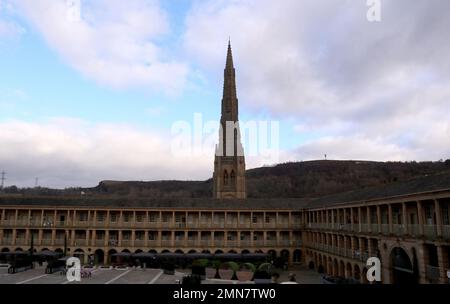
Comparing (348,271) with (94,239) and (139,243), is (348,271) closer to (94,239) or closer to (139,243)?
(139,243)

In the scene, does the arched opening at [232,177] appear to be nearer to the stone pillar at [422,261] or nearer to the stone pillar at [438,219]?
the stone pillar at [422,261]

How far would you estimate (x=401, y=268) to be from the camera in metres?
28.9

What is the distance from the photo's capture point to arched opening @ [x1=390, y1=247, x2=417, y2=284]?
27.8 meters

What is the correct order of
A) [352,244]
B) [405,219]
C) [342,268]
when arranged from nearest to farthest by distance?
[405,219] → [352,244] → [342,268]

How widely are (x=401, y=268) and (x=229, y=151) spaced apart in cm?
5786

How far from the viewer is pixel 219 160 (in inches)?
3275

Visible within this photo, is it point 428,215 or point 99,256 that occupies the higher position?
point 428,215

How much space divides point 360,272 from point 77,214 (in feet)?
131

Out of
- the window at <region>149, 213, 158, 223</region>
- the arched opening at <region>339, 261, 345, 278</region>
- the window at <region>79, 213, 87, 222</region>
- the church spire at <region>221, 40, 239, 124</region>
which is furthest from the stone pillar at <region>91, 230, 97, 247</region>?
the church spire at <region>221, 40, 239, 124</region>

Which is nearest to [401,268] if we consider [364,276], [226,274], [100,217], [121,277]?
[364,276]

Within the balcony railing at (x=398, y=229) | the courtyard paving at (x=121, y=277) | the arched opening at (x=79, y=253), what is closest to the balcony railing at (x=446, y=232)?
the balcony railing at (x=398, y=229)

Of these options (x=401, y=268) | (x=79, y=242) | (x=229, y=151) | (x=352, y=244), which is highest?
(x=229, y=151)

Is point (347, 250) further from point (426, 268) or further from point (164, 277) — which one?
point (164, 277)

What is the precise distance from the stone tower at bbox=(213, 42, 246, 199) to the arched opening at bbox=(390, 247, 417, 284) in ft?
167
